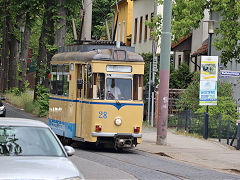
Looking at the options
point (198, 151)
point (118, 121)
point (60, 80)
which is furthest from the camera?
point (60, 80)

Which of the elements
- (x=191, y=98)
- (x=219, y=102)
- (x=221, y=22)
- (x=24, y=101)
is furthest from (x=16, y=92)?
(x=219, y=102)

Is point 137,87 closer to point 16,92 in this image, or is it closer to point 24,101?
point 24,101

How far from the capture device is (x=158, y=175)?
14.6 metres

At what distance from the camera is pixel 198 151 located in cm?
2117

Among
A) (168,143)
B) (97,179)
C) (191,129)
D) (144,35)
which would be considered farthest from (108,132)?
(144,35)

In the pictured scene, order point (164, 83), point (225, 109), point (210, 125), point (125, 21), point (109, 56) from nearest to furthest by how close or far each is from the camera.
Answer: point (109, 56)
point (164, 83)
point (210, 125)
point (225, 109)
point (125, 21)

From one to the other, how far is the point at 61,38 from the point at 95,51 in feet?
52.4

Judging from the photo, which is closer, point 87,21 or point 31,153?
point 31,153

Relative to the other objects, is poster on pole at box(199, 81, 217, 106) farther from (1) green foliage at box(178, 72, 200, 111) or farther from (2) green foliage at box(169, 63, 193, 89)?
(2) green foliage at box(169, 63, 193, 89)

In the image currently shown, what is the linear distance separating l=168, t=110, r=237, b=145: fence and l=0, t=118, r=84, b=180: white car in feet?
48.7

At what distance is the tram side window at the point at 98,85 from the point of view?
19469 mm

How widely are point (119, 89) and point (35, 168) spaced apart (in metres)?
11.2

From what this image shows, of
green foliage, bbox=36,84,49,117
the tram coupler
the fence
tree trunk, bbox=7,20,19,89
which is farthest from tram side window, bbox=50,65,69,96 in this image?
tree trunk, bbox=7,20,19,89

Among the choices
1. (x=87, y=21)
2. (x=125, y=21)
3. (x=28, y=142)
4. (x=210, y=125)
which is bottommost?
(x=210, y=125)
